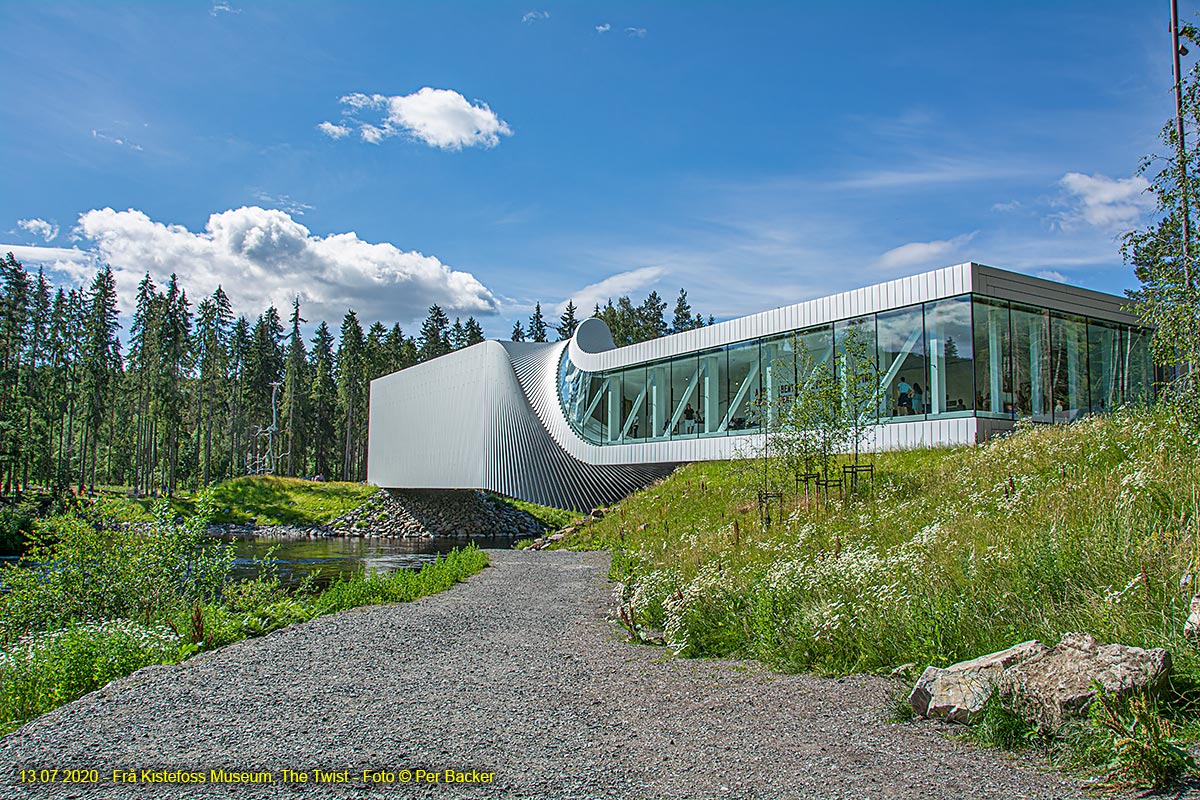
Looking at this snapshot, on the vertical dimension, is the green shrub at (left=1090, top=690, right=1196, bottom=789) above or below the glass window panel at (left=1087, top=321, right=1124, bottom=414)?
below

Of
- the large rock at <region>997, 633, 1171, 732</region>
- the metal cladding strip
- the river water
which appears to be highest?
the metal cladding strip

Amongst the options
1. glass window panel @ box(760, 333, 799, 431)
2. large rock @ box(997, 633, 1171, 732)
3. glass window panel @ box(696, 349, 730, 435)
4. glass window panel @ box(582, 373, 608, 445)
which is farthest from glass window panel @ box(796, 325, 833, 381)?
large rock @ box(997, 633, 1171, 732)

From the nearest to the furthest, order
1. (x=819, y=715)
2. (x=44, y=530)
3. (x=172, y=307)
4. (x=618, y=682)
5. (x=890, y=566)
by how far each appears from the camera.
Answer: (x=819, y=715), (x=618, y=682), (x=890, y=566), (x=44, y=530), (x=172, y=307)

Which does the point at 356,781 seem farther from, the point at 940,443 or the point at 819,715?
the point at 940,443

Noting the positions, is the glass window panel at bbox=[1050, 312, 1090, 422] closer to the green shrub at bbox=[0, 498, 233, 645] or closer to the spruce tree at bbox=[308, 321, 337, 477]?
the green shrub at bbox=[0, 498, 233, 645]

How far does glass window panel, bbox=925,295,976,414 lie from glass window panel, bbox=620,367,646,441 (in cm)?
995

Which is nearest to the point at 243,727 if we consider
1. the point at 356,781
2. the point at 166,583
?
the point at 356,781

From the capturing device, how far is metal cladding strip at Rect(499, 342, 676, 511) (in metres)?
27.1

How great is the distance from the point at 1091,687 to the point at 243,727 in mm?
4695

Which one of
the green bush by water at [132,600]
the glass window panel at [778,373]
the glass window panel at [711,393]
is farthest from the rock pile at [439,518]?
the green bush by water at [132,600]

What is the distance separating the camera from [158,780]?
4.24 m

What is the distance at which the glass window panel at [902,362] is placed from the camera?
54.6 feet

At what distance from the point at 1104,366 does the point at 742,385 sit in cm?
798

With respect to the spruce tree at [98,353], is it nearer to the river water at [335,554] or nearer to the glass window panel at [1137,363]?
the river water at [335,554]
